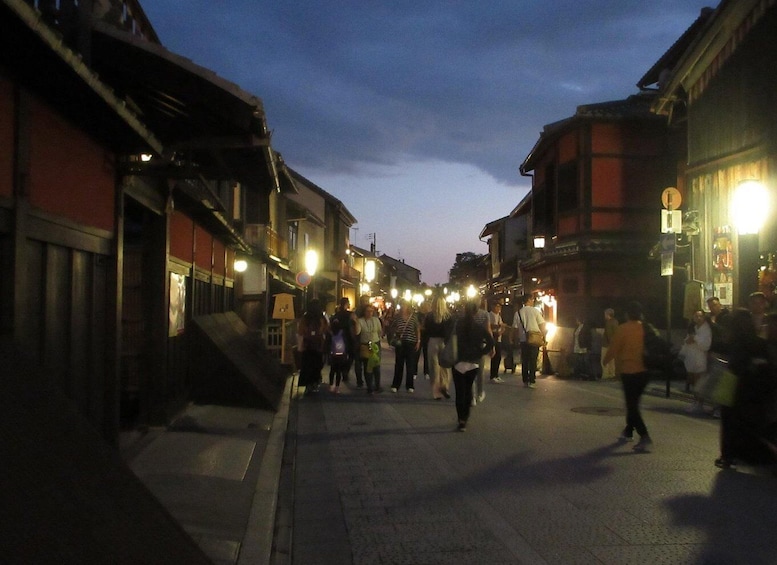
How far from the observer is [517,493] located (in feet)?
23.6

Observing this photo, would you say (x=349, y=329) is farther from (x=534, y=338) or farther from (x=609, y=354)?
(x=609, y=354)

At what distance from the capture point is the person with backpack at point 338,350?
614 inches

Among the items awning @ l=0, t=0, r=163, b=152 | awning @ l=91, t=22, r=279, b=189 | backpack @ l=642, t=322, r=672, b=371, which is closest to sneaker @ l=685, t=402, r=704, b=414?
backpack @ l=642, t=322, r=672, b=371

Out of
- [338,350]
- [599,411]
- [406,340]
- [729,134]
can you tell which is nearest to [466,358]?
[599,411]

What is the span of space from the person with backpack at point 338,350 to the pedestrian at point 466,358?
5.04 meters

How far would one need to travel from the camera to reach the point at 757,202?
44.8ft

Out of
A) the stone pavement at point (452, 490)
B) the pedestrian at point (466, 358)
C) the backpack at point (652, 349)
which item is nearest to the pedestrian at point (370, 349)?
the stone pavement at point (452, 490)

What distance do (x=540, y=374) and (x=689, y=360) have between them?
7.89m

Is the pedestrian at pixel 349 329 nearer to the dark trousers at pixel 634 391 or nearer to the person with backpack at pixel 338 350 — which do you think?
the person with backpack at pixel 338 350

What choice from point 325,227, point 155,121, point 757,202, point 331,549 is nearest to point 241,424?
point 155,121

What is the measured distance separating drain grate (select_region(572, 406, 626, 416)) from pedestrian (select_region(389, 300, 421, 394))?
3.56 m

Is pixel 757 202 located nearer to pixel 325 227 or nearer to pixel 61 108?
pixel 61 108

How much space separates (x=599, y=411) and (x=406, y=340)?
4.10m

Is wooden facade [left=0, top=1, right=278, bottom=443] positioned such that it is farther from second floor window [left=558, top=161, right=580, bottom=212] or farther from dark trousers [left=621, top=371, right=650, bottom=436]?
second floor window [left=558, top=161, right=580, bottom=212]
